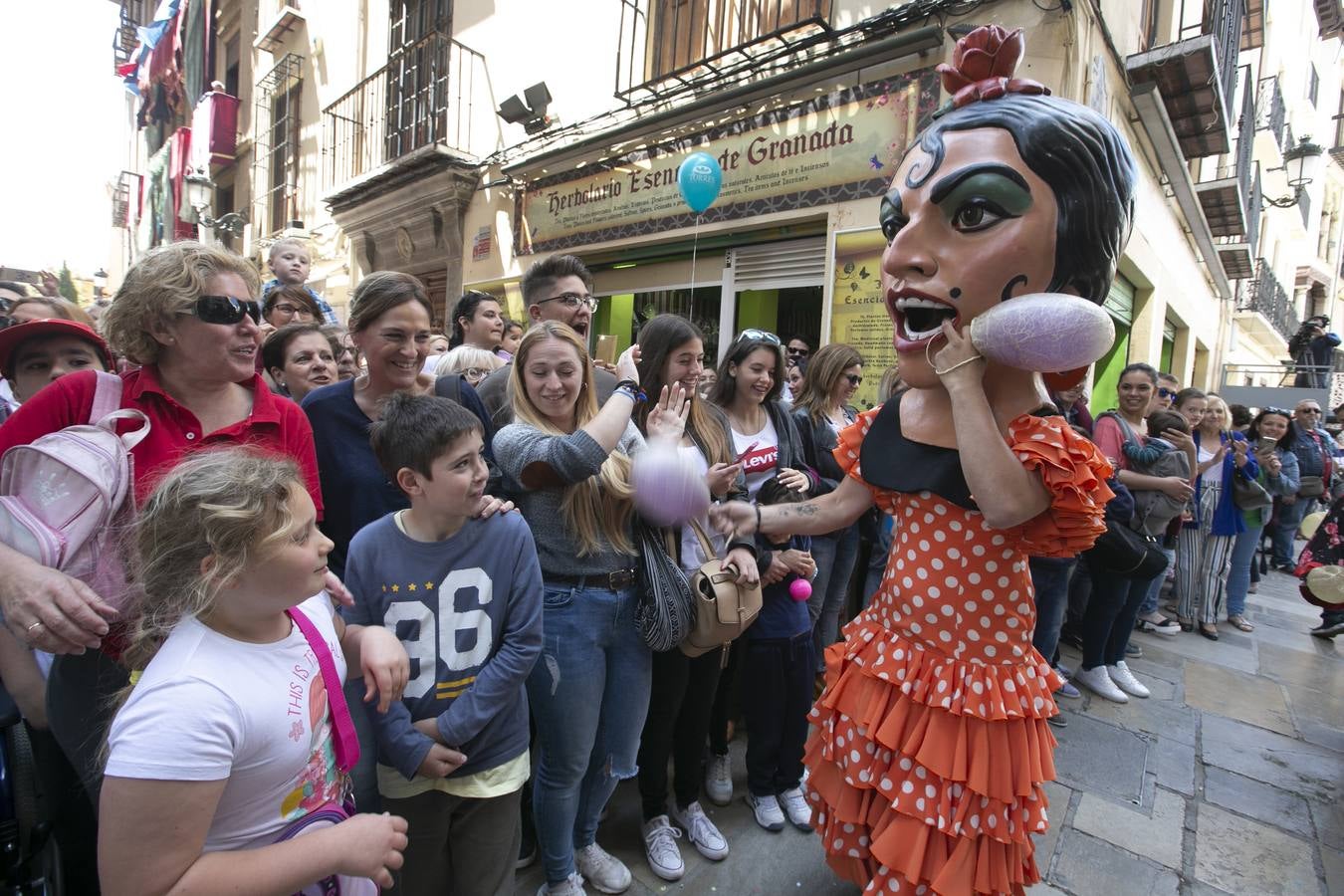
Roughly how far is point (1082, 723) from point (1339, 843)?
3.06 ft

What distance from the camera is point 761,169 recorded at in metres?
5.84

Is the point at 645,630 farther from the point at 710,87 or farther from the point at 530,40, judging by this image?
the point at 530,40

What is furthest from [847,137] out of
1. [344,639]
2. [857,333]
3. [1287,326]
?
[1287,326]

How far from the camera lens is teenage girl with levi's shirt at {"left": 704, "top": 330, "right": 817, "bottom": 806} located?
8.33 feet

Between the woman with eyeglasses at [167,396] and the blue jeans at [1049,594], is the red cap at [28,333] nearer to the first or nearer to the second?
the woman with eyeglasses at [167,396]

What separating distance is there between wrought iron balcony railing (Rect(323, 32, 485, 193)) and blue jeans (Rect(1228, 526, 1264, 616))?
9.41 meters

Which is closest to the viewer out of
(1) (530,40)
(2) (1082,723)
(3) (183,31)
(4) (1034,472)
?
(4) (1034,472)

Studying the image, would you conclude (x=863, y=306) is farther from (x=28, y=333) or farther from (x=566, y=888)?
(x=28, y=333)

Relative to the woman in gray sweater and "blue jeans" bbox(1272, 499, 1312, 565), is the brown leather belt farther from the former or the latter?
"blue jeans" bbox(1272, 499, 1312, 565)

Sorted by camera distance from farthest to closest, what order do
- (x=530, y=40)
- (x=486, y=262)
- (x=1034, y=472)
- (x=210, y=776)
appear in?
1. (x=486, y=262)
2. (x=530, y=40)
3. (x=1034, y=472)
4. (x=210, y=776)

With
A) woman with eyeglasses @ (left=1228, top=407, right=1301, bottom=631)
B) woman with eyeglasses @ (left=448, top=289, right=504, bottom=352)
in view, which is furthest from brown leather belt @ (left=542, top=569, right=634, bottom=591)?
woman with eyeglasses @ (left=1228, top=407, right=1301, bottom=631)

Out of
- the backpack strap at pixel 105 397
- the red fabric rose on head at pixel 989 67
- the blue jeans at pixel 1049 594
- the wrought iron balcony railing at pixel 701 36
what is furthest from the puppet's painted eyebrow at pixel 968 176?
the wrought iron balcony railing at pixel 701 36

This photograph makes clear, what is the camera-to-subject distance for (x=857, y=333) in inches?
205

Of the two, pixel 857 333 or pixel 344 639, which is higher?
pixel 857 333
